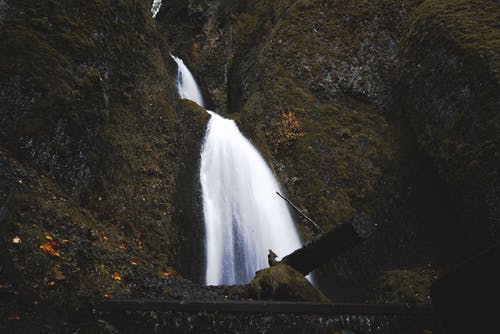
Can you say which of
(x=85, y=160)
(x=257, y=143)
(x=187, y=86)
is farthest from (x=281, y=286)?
(x=187, y=86)

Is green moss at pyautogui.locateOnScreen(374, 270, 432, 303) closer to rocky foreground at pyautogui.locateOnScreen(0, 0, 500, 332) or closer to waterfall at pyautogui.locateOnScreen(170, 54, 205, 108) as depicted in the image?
rocky foreground at pyautogui.locateOnScreen(0, 0, 500, 332)

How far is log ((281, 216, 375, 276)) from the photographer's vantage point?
186 inches

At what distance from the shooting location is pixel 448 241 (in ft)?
31.9

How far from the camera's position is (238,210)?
9023 millimetres

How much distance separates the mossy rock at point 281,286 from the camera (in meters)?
4.51

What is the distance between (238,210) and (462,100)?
21.1 ft

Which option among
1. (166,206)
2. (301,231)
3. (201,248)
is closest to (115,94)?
(166,206)

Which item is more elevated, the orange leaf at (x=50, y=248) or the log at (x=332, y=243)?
the log at (x=332, y=243)

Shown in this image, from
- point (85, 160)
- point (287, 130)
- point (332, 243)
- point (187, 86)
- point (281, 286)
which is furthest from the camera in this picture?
point (187, 86)

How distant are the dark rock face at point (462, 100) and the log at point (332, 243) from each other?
15.5 ft

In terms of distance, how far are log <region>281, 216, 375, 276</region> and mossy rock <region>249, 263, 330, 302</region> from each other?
543mm

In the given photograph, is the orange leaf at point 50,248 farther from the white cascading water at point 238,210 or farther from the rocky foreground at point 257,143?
the white cascading water at point 238,210

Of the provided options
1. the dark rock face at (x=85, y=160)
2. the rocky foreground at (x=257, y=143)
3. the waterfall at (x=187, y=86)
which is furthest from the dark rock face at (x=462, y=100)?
the waterfall at (x=187, y=86)

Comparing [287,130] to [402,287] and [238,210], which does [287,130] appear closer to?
[238,210]
